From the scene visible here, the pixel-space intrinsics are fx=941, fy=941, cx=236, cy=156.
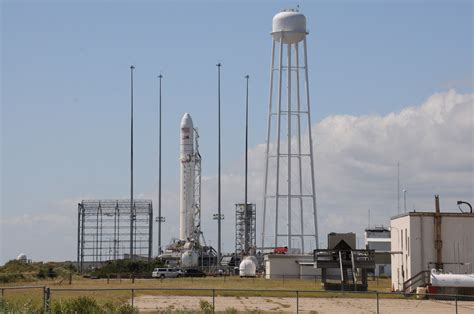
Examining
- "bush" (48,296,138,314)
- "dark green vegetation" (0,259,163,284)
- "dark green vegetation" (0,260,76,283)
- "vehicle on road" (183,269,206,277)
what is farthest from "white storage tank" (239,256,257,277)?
"bush" (48,296,138,314)

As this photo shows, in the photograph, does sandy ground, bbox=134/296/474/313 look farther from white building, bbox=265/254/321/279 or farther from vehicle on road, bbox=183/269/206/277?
vehicle on road, bbox=183/269/206/277

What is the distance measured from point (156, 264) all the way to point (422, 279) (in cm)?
5844

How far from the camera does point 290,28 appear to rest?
82688mm

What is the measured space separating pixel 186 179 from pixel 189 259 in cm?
963

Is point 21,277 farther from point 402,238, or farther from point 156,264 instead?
point 402,238

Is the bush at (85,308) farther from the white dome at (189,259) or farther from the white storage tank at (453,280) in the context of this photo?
the white dome at (189,259)

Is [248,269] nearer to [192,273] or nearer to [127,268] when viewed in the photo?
[192,273]

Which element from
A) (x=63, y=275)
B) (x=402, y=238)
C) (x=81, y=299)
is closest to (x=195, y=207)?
(x=63, y=275)

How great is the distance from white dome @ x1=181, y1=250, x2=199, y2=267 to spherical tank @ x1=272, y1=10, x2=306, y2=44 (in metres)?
37.2

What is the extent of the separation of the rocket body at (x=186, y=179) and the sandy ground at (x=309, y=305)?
65.1 m

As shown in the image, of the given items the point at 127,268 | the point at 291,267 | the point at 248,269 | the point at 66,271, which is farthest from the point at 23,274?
the point at 291,267

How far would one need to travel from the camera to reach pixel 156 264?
108 metres

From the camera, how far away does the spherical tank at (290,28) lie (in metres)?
82.6

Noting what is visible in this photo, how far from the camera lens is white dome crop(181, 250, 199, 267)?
4383 inches
